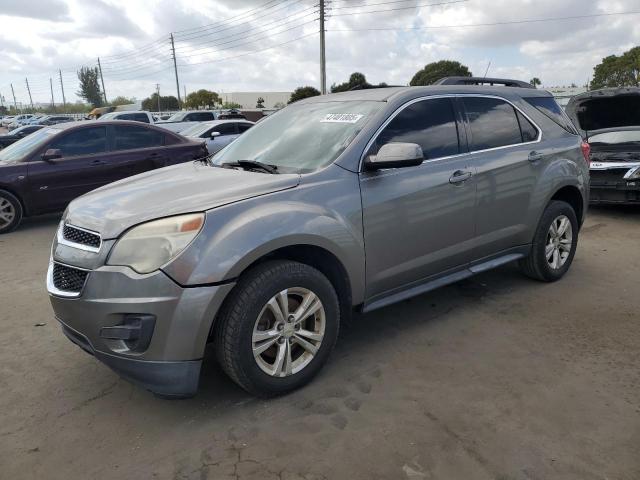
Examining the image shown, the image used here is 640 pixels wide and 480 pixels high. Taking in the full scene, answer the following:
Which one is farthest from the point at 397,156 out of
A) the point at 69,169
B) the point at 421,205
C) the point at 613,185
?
the point at 69,169

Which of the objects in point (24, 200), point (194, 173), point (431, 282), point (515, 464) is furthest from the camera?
point (24, 200)

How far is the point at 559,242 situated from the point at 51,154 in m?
6.92

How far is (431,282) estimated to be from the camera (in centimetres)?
Result: 383

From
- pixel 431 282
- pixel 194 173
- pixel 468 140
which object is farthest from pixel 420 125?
pixel 194 173

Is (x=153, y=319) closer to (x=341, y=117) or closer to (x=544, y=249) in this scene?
(x=341, y=117)

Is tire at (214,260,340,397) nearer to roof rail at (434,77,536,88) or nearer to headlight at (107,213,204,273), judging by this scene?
headlight at (107,213,204,273)

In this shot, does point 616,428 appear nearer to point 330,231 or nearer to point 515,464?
point 515,464

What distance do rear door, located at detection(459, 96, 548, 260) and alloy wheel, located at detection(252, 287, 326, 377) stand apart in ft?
5.44

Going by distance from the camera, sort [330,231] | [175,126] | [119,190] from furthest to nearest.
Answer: [175,126] < [119,190] < [330,231]

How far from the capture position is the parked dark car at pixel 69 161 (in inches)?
300

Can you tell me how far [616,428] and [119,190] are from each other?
3192mm

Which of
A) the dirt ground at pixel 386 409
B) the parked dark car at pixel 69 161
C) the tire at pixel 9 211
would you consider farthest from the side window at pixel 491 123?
the tire at pixel 9 211

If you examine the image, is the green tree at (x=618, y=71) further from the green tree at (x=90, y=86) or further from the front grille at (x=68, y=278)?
the green tree at (x=90, y=86)

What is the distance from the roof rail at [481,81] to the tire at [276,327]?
240cm
